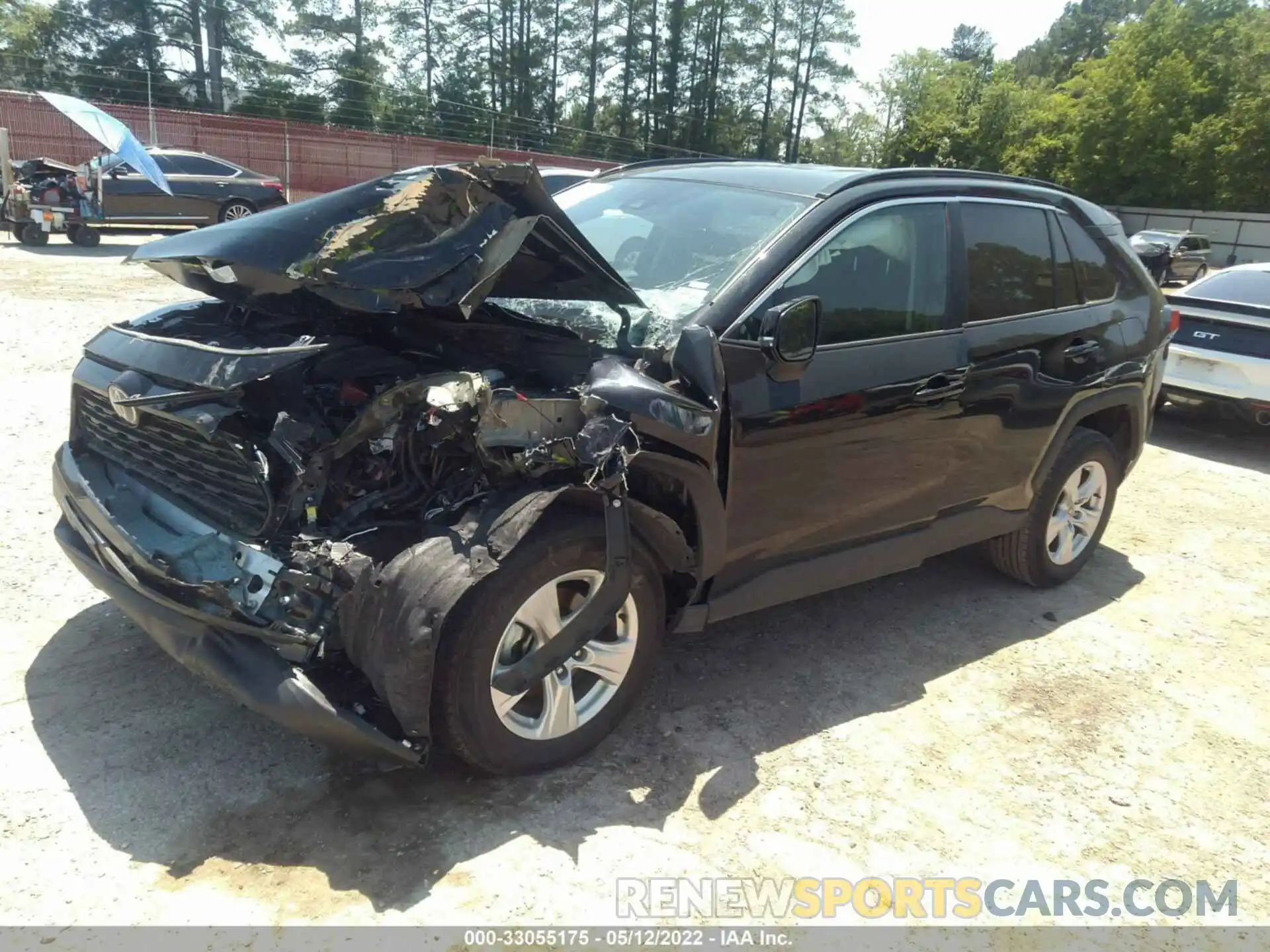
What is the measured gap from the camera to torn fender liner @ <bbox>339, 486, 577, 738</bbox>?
2.52 meters

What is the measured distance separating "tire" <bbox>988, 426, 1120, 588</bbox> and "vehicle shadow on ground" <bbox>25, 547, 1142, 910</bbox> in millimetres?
775

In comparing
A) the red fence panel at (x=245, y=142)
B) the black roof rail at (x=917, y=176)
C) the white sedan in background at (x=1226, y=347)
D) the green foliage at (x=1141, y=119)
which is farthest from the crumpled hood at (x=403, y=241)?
the green foliage at (x=1141, y=119)

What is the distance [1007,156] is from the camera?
4969 centimetres

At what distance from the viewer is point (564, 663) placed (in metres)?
2.86

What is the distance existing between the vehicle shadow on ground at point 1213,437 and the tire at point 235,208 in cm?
1455

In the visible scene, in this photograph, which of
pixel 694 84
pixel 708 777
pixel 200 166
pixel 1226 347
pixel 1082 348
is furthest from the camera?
pixel 694 84

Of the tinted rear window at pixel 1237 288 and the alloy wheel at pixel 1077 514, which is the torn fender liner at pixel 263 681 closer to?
the alloy wheel at pixel 1077 514

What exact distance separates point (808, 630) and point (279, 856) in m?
2.47

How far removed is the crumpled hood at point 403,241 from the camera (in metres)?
2.85

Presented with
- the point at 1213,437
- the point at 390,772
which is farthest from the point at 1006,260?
the point at 1213,437

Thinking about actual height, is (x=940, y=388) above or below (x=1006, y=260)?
below

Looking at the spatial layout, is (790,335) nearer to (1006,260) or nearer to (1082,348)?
(1006,260)

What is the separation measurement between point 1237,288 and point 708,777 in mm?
8074

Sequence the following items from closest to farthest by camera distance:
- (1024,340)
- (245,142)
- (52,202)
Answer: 1. (1024,340)
2. (52,202)
3. (245,142)
